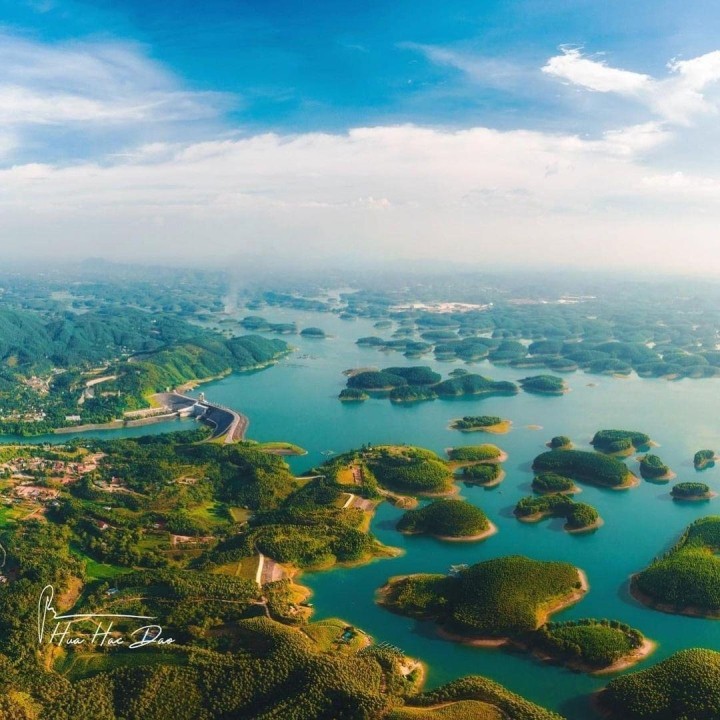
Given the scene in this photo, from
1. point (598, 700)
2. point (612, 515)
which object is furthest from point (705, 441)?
point (598, 700)

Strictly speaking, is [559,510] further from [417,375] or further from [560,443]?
[417,375]

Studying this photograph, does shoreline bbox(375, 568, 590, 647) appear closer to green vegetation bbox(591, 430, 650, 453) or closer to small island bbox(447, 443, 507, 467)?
small island bbox(447, 443, 507, 467)

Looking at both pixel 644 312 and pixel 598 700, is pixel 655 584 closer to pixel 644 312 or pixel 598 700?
pixel 598 700

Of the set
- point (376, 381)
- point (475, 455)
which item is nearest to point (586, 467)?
point (475, 455)

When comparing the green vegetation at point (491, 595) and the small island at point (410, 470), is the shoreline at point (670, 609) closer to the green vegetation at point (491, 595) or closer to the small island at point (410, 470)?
the green vegetation at point (491, 595)

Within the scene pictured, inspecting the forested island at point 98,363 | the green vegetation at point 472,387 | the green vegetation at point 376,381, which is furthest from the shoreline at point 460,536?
the forested island at point 98,363

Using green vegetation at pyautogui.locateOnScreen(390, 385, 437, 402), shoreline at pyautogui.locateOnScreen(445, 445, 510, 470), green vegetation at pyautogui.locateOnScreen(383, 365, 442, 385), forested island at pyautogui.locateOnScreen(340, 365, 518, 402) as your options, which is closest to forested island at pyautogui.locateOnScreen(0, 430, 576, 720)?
shoreline at pyautogui.locateOnScreen(445, 445, 510, 470)

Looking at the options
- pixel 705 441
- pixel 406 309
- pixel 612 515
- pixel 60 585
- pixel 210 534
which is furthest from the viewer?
pixel 406 309
